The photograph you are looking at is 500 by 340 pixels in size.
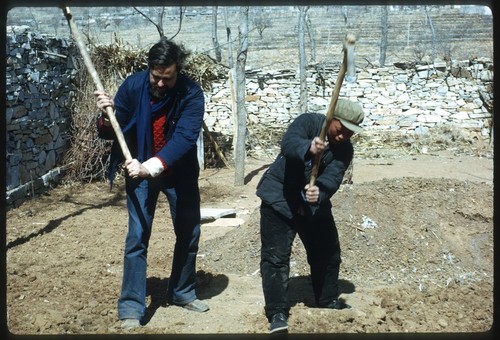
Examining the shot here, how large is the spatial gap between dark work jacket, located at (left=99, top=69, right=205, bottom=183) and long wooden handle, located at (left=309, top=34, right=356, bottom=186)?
0.90 m

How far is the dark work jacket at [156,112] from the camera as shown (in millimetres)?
4586

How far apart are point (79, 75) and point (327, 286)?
8.43 metres

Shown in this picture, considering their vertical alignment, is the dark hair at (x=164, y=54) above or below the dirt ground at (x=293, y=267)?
above

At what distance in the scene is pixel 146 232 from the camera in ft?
15.4

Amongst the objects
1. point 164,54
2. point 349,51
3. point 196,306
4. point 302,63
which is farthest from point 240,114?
point 349,51

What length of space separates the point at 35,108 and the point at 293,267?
222 inches

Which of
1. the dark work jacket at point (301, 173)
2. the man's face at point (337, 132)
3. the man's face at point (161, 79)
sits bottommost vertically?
the dark work jacket at point (301, 173)

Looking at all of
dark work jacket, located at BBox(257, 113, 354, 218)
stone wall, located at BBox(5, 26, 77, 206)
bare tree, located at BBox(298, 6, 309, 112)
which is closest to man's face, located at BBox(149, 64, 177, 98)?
dark work jacket, located at BBox(257, 113, 354, 218)

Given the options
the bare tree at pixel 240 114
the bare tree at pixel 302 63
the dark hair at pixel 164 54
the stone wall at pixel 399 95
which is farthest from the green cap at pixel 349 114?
the stone wall at pixel 399 95

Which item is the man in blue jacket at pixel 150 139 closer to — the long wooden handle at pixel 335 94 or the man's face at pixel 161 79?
the man's face at pixel 161 79

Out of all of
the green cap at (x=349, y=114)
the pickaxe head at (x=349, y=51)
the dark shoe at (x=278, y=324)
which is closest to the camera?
the pickaxe head at (x=349, y=51)

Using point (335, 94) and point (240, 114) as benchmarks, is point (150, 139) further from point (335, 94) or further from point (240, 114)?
point (240, 114)

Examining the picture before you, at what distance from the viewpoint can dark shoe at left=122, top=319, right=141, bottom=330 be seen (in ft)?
15.0

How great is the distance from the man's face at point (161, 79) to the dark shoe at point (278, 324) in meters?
1.77
